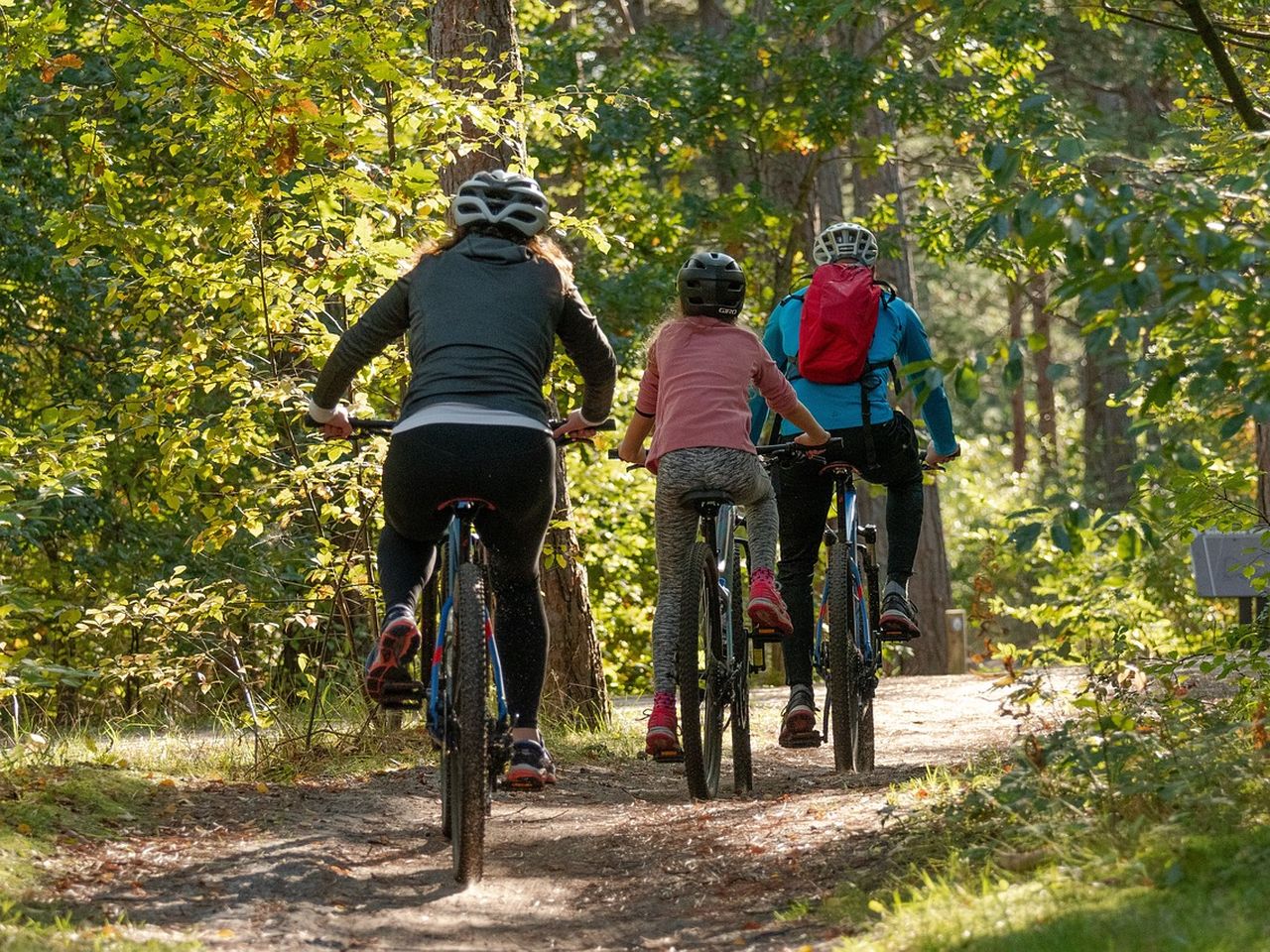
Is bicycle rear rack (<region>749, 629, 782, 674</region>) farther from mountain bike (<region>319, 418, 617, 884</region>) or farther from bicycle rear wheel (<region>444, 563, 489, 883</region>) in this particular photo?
bicycle rear wheel (<region>444, 563, 489, 883</region>)

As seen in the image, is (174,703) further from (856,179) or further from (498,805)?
(856,179)

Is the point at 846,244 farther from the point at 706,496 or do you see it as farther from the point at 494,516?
the point at 494,516

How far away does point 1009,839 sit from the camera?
4688 millimetres

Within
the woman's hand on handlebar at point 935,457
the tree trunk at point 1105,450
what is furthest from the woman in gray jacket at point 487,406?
the tree trunk at point 1105,450

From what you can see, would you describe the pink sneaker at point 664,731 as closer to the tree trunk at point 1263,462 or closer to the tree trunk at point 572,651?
the tree trunk at point 572,651

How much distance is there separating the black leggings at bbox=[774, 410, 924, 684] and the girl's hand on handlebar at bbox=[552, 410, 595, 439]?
6.05 ft

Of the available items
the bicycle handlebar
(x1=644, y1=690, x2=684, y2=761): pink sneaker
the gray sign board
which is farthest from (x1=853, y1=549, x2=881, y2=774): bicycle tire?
the gray sign board

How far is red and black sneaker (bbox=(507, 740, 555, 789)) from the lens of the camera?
5.20m

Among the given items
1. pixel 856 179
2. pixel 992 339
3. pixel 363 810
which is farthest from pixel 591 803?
pixel 856 179

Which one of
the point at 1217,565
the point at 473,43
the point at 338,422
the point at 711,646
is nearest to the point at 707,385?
the point at 711,646

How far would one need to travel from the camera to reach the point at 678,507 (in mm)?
6316

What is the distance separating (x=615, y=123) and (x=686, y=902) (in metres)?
12.2

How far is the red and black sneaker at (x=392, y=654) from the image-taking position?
16.4 ft

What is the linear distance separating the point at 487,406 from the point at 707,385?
148 centimetres
